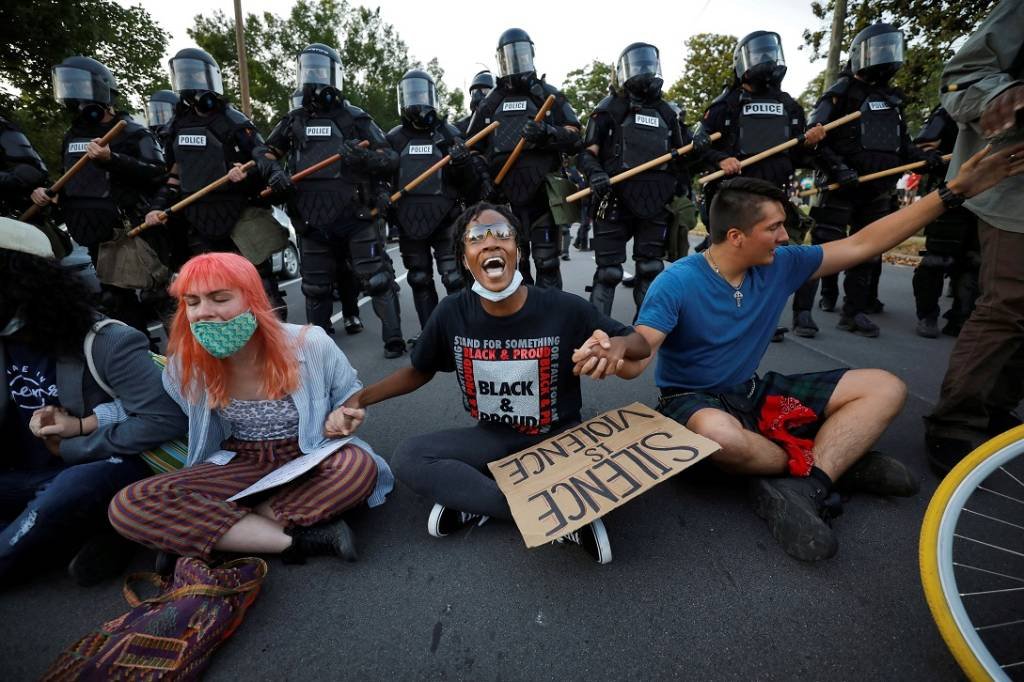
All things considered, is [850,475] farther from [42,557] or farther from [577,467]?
[42,557]

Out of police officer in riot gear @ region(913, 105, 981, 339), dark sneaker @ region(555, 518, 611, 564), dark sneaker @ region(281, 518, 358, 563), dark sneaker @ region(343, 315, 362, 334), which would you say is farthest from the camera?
dark sneaker @ region(343, 315, 362, 334)

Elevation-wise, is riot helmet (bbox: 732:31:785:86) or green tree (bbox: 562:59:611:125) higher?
green tree (bbox: 562:59:611:125)

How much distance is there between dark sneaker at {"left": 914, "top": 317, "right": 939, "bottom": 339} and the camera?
4.21 m

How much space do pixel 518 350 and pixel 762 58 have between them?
388cm

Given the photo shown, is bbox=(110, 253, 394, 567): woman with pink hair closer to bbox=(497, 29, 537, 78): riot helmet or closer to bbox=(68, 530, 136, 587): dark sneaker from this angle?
bbox=(68, 530, 136, 587): dark sneaker

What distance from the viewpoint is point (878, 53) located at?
4.13 metres

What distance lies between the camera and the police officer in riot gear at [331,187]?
4.29 m

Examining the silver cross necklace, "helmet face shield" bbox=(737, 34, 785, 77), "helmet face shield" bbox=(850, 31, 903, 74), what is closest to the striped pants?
the silver cross necklace

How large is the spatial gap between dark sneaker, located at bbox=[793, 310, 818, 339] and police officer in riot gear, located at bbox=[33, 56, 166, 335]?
19.9 feet

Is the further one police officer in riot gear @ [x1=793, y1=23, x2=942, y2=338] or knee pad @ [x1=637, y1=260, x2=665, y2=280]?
knee pad @ [x1=637, y1=260, x2=665, y2=280]

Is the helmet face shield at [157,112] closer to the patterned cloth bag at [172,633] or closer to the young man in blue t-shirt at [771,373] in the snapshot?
the patterned cloth bag at [172,633]

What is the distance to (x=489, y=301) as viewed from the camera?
202 cm

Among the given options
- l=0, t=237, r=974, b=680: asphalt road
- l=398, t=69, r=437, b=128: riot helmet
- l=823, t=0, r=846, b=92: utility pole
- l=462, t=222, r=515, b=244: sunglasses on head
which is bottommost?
l=0, t=237, r=974, b=680: asphalt road

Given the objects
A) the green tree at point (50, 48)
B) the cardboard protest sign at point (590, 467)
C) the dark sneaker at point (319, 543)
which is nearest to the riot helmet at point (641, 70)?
the cardboard protest sign at point (590, 467)
